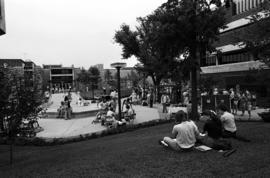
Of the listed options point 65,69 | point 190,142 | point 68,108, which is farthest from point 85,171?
point 65,69

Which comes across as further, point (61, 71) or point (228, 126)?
point (61, 71)

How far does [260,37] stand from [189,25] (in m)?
5.53

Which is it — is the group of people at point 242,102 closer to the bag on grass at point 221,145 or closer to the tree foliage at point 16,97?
the bag on grass at point 221,145

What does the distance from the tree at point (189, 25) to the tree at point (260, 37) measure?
476 cm

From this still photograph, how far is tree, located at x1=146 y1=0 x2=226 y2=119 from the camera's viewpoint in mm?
12674

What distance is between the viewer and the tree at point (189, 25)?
12.7 m

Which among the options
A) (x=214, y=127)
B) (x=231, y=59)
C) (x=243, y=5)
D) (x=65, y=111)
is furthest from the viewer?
(x=231, y=59)

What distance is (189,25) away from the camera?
12.7 metres

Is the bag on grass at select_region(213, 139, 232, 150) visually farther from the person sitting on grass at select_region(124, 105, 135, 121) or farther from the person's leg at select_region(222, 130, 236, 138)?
the person sitting on grass at select_region(124, 105, 135, 121)

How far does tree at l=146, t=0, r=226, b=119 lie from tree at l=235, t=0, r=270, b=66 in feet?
15.6

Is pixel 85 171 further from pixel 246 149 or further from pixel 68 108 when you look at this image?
pixel 68 108

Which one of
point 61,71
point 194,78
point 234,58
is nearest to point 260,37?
point 194,78

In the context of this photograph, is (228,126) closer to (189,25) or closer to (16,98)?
(16,98)

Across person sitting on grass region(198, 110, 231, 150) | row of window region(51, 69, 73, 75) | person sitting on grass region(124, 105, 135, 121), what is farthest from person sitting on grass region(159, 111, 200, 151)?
row of window region(51, 69, 73, 75)
